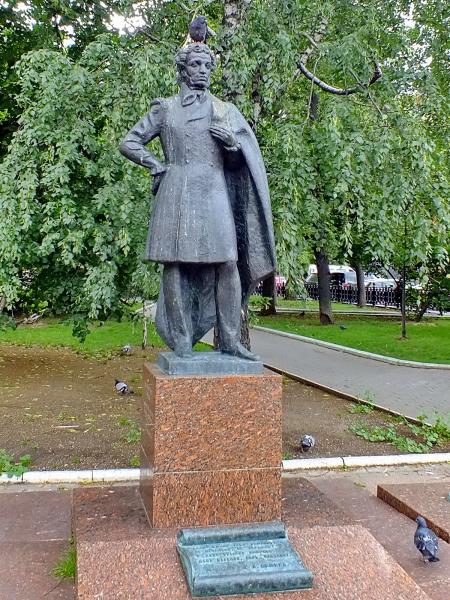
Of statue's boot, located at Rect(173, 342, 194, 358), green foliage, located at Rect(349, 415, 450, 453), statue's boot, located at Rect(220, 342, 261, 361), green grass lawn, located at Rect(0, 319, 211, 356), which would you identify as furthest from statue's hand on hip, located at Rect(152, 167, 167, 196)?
green grass lawn, located at Rect(0, 319, 211, 356)

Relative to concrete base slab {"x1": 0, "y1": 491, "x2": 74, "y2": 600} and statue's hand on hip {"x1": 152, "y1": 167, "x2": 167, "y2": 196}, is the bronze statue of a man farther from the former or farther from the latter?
concrete base slab {"x1": 0, "y1": 491, "x2": 74, "y2": 600}

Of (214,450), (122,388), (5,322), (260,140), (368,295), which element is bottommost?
(122,388)

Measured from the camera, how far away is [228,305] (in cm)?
389

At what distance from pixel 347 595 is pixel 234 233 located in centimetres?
207

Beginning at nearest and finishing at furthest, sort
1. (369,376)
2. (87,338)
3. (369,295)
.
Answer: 1. (369,376)
2. (87,338)
3. (369,295)

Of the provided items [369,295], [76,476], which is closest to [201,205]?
[76,476]

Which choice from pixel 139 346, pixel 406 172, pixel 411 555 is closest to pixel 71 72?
pixel 406 172

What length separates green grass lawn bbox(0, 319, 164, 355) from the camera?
47.5ft

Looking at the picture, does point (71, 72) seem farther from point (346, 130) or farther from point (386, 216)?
point (386, 216)

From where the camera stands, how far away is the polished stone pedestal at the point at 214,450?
340 cm

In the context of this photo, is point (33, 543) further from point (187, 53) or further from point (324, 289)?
point (324, 289)

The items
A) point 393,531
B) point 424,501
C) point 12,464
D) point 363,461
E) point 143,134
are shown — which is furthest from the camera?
point 363,461

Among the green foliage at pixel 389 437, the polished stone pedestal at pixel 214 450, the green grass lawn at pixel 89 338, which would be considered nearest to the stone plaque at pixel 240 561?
the polished stone pedestal at pixel 214 450

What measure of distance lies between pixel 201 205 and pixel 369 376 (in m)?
8.18
